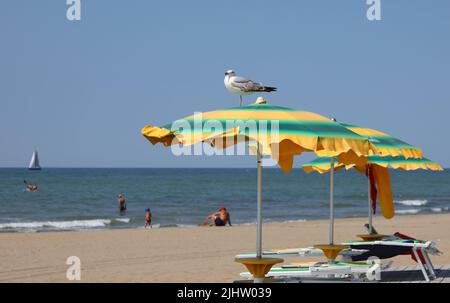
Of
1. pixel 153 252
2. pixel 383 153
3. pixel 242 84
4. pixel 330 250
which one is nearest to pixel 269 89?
pixel 242 84

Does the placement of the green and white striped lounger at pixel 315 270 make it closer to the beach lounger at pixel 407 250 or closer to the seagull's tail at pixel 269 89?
the beach lounger at pixel 407 250

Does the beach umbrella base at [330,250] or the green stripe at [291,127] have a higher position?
the green stripe at [291,127]

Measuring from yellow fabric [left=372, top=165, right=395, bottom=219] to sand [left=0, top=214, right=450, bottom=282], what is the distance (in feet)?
8.11

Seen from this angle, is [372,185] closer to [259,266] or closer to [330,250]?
[330,250]

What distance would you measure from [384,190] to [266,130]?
449 centimetres

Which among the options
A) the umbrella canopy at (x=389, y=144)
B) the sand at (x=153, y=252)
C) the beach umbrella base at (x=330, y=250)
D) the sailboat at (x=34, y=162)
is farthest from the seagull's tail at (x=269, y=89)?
the sailboat at (x=34, y=162)

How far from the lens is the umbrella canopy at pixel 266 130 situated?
6.18m

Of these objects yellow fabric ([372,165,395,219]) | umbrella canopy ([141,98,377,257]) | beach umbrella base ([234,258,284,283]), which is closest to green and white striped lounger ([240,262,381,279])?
beach umbrella base ([234,258,284,283])

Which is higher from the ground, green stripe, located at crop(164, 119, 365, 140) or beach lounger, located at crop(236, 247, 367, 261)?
green stripe, located at crop(164, 119, 365, 140)

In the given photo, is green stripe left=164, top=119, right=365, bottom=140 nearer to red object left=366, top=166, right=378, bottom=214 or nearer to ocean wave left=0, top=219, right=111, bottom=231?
red object left=366, top=166, right=378, bottom=214

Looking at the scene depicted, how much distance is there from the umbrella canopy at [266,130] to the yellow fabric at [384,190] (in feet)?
11.4

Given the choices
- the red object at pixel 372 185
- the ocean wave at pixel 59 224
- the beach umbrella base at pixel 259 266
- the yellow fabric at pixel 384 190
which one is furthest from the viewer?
the ocean wave at pixel 59 224

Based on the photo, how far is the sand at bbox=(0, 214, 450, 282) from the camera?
11.5m

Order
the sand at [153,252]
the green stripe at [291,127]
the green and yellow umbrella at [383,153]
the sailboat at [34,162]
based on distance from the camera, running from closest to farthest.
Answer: the green stripe at [291,127] → the green and yellow umbrella at [383,153] → the sand at [153,252] → the sailboat at [34,162]
